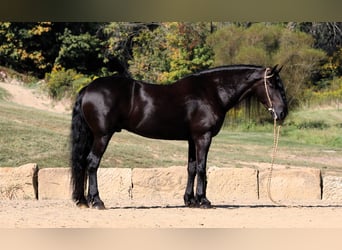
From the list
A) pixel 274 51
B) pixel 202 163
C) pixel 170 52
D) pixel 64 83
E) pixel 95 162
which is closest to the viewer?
pixel 95 162

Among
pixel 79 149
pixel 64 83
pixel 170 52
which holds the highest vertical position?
pixel 170 52

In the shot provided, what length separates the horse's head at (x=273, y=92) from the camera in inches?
340

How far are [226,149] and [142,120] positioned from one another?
345 inches

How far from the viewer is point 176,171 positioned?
10.5 m

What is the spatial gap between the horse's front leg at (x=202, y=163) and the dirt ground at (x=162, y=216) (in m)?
0.21

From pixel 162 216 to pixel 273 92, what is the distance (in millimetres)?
1935

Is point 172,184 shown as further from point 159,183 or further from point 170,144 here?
point 170,144

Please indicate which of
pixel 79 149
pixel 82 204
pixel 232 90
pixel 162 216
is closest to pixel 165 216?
pixel 162 216

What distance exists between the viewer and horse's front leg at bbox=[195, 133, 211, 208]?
870 centimetres

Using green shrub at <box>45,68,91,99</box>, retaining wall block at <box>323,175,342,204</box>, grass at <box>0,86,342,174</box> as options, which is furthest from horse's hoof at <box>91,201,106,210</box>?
green shrub at <box>45,68,91,99</box>

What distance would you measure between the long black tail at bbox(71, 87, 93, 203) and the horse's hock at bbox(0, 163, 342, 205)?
172 centimetres

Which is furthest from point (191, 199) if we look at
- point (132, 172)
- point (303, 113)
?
point (303, 113)

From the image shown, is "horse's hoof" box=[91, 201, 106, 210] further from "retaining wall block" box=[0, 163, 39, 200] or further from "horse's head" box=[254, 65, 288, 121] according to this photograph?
"horse's head" box=[254, 65, 288, 121]

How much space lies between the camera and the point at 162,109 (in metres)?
8.65
